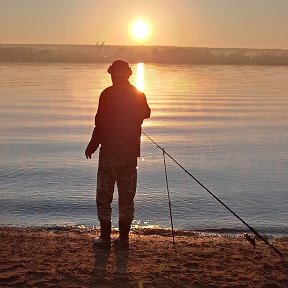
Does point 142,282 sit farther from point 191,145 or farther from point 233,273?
point 191,145

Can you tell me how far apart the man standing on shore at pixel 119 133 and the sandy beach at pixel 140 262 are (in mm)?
629

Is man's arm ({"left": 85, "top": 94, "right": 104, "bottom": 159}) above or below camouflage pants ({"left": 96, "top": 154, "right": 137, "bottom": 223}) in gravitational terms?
above

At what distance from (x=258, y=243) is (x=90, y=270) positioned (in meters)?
2.23

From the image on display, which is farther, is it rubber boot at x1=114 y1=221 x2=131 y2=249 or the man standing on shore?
rubber boot at x1=114 y1=221 x2=131 y2=249

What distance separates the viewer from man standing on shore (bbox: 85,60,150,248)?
5.83 meters

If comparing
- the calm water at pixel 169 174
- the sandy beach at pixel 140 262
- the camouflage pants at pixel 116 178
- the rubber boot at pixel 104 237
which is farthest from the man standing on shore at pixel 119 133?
the calm water at pixel 169 174

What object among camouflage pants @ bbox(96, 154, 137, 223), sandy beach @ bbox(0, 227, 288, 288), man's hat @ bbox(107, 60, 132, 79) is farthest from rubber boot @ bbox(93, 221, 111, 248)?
man's hat @ bbox(107, 60, 132, 79)

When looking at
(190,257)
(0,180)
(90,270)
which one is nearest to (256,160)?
(0,180)

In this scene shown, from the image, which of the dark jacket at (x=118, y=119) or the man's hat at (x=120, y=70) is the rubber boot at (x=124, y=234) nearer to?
the dark jacket at (x=118, y=119)

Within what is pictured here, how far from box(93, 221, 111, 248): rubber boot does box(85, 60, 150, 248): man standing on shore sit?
24 centimetres

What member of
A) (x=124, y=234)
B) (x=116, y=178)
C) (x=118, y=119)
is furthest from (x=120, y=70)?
(x=124, y=234)

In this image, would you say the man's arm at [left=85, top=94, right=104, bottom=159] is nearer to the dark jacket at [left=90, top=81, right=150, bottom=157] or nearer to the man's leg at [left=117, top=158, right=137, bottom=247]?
the dark jacket at [left=90, top=81, right=150, bottom=157]

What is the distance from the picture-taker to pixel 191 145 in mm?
15875

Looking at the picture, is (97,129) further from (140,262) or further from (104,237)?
(140,262)
